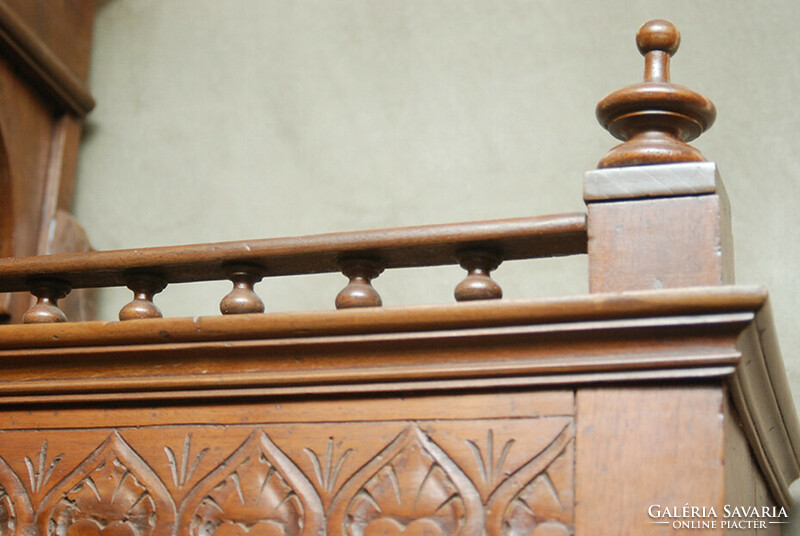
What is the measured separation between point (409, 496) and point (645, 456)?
231mm

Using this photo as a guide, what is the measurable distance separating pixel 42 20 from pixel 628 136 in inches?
70.5

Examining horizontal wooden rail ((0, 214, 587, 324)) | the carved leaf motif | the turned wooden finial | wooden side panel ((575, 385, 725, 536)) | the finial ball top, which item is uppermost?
the finial ball top

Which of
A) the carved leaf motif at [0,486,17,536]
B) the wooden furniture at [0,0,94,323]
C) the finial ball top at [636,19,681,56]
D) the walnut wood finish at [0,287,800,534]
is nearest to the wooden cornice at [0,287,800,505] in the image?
the walnut wood finish at [0,287,800,534]

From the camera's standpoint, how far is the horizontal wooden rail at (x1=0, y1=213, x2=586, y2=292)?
3.26 feet

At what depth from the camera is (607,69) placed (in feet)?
7.03

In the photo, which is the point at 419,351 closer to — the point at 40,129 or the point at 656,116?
the point at 656,116

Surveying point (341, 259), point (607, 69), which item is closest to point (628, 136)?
point (341, 259)

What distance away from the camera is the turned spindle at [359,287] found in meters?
1.04

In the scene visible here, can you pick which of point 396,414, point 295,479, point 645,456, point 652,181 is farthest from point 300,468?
point 652,181

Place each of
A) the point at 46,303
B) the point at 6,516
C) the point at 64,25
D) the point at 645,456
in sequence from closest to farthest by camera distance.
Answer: the point at 645,456 < the point at 6,516 < the point at 46,303 < the point at 64,25

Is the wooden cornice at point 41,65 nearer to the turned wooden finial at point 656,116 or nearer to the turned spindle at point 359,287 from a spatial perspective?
the turned spindle at point 359,287

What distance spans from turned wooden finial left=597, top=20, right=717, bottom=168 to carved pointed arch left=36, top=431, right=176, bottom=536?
599mm

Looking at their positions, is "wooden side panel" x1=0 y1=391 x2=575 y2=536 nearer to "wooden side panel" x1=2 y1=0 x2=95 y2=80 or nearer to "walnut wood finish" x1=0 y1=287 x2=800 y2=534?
"walnut wood finish" x1=0 y1=287 x2=800 y2=534

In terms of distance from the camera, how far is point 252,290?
1122 mm
